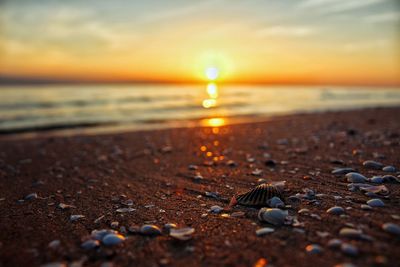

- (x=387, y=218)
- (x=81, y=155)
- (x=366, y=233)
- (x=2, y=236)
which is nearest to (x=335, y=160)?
(x=387, y=218)

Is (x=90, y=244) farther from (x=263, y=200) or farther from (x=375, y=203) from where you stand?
(x=375, y=203)

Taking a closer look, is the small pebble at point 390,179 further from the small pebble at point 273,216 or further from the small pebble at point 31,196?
the small pebble at point 31,196

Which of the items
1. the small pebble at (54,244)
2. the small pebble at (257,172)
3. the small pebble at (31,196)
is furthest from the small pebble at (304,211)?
the small pebble at (31,196)

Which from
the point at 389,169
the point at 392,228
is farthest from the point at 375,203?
the point at 389,169

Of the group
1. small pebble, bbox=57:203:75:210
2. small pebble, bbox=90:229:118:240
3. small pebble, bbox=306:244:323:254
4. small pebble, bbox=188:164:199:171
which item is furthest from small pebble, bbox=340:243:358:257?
small pebble, bbox=188:164:199:171

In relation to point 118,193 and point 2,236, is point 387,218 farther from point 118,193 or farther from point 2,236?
point 2,236

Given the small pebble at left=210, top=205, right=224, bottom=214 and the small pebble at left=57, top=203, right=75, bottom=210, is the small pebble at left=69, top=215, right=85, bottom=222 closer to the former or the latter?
the small pebble at left=57, top=203, right=75, bottom=210

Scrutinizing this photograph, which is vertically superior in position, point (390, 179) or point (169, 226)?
point (390, 179)
